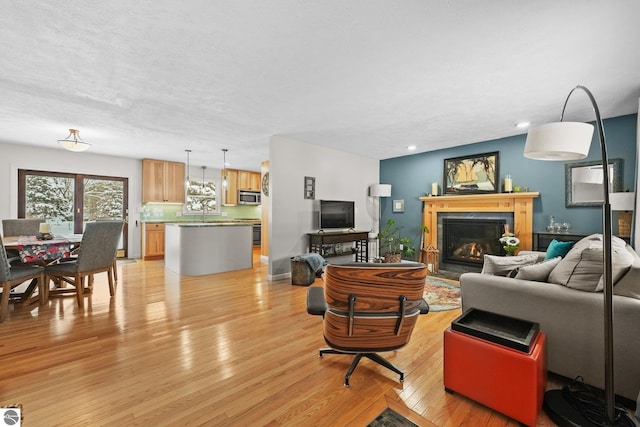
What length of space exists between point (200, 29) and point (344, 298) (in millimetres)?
2123

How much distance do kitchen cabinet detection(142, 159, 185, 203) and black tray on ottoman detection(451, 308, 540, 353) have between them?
23.8ft

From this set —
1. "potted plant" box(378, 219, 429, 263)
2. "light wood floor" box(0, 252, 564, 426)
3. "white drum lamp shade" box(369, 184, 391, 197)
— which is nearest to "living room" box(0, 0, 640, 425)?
"light wood floor" box(0, 252, 564, 426)

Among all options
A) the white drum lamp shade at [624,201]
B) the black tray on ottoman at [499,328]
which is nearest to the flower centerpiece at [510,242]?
the white drum lamp shade at [624,201]

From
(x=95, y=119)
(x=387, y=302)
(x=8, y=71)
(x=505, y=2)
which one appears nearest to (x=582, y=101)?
(x=505, y=2)

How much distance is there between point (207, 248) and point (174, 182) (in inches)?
120

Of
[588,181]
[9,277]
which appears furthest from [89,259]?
[588,181]

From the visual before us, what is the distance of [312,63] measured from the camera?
7.94ft

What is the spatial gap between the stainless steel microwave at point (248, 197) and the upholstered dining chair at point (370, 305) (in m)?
7.04

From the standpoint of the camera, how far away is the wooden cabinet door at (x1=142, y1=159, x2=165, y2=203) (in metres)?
6.76

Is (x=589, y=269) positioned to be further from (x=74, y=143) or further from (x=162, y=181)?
(x=162, y=181)

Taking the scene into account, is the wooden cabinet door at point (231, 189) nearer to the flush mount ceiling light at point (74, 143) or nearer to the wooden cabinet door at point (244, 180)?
the wooden cabinet door at point (244, 180)

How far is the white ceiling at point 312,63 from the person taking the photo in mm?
1802

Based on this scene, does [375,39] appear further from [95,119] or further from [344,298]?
[95,119]

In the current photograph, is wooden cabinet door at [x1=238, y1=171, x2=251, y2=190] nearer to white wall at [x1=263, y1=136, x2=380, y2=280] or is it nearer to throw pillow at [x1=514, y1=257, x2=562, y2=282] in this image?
white wall at [x1=263, y1=136, x2=380, y2=280]
